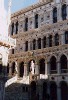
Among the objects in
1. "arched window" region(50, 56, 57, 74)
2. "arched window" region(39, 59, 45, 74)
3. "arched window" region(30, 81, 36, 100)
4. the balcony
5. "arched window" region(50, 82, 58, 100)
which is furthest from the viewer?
"arched window" region(39, 59, 45, 74)

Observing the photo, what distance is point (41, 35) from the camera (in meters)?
30.3

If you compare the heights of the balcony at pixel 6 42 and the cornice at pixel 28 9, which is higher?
the cornice at pixel 28 9

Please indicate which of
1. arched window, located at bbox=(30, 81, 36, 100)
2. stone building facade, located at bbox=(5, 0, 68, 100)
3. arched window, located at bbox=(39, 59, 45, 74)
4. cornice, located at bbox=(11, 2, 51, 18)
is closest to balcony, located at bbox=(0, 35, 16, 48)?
stone building facade, located at bbox=(5, 0, 68, 100)

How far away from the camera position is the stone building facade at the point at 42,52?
2758 centimetres

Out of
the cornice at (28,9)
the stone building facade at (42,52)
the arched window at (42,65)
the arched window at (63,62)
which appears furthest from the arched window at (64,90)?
the cornice at (28,9)

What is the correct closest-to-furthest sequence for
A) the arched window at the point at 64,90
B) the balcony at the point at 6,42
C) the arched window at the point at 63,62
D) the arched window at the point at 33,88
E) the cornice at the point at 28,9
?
the balcony at the point at 6,42, the arched window at the point at 64,90, the arched window at the point at 63,62, the arched window at the point at 33,88, the cornice at the point at 28,9

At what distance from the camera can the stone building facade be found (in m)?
27.6

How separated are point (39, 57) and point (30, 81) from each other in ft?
10.5

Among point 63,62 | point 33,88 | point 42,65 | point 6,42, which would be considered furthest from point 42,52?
point 6,42

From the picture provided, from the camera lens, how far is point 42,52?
29.5 m

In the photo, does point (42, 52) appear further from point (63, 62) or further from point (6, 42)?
point (6, 42)

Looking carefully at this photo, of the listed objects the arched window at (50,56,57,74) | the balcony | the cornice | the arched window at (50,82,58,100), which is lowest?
the arched window at (50,82,58,100)

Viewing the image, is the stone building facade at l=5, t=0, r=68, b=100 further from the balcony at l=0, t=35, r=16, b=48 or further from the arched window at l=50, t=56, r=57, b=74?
the balcony at l=0, t=35, r=16, b=48

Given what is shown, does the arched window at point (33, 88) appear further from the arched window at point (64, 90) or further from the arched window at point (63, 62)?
the arched window at point (63, 62)
